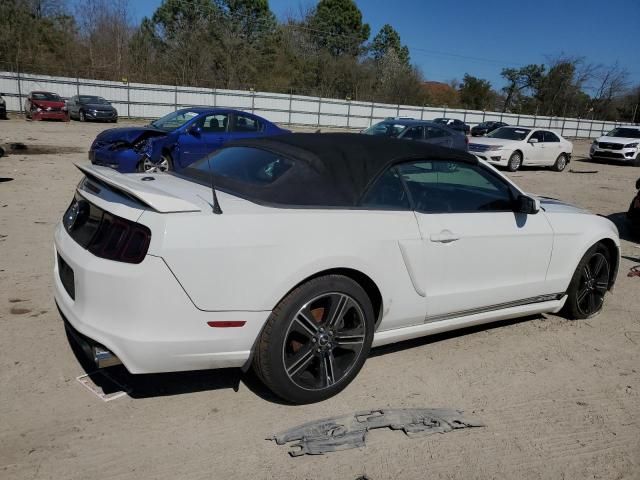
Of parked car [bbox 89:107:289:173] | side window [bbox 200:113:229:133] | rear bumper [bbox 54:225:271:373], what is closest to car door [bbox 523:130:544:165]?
parked car [bbox 89:107:289:173]

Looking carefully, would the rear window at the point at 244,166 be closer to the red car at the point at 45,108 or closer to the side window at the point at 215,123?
the side window at the point at 215,123

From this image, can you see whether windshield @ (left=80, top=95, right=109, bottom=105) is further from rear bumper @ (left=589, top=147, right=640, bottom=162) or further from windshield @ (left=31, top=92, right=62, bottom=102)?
rear bumper @ (left=589, top=147, right=640, bottom=162)

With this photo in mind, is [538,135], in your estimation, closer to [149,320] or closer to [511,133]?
[511,133]

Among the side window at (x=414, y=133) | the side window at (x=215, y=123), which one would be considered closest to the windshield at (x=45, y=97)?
the side window at (x=215, y=123)

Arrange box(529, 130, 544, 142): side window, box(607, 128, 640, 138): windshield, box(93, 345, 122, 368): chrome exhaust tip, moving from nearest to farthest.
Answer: box(93, 345, 122, 368): chrome exhaust tip < box(529, 130, 544, 142): side window < box(607, 128, 640, 138): windshield

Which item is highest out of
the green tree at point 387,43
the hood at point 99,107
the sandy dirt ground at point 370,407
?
the green tree at point 387,43

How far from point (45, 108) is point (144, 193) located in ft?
85.8

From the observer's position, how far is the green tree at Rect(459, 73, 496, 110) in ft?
209

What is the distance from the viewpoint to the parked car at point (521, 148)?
57.1 feet

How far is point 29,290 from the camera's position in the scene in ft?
15.4

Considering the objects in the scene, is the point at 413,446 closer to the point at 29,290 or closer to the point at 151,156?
the point at 29,290

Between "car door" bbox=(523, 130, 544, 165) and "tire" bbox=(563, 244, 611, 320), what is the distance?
13991mm

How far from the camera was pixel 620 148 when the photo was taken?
884 inches

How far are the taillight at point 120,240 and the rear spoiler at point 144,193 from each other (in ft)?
0.44
